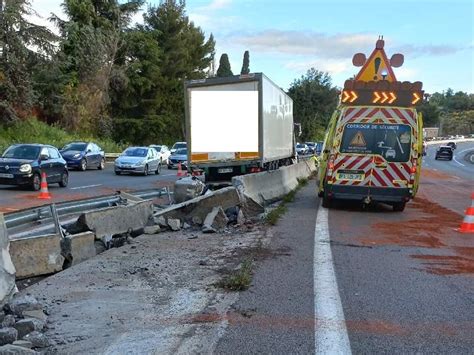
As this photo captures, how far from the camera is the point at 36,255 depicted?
23.6 ft

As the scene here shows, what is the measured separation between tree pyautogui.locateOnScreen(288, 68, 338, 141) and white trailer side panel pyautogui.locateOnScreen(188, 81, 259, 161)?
63584mm

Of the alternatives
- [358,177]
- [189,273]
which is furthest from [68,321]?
[358,177]

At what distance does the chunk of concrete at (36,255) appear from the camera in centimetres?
692

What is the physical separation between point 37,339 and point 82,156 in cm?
2640

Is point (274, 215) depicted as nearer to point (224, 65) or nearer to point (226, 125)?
point (226, 125)

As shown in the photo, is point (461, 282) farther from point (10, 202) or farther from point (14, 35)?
point (14, 35)

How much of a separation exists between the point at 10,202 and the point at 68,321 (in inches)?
414

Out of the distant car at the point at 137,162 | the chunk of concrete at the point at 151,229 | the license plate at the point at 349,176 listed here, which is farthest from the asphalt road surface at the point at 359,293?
the distant car at the point at 137,162

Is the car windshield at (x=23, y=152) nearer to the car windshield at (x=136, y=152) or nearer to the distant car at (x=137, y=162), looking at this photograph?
the distant car at (x=137, y=162)

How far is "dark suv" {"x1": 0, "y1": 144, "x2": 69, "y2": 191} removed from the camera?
18.0 meters

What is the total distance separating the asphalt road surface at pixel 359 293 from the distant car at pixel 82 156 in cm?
2054

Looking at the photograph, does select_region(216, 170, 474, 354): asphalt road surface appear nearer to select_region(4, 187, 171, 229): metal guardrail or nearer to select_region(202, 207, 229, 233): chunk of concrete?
select_region(202, 207, 229, 233): chunk of concrete

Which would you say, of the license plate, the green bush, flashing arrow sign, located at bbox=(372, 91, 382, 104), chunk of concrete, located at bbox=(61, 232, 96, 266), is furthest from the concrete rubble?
the green bush

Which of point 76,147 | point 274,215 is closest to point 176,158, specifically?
point 76,147
